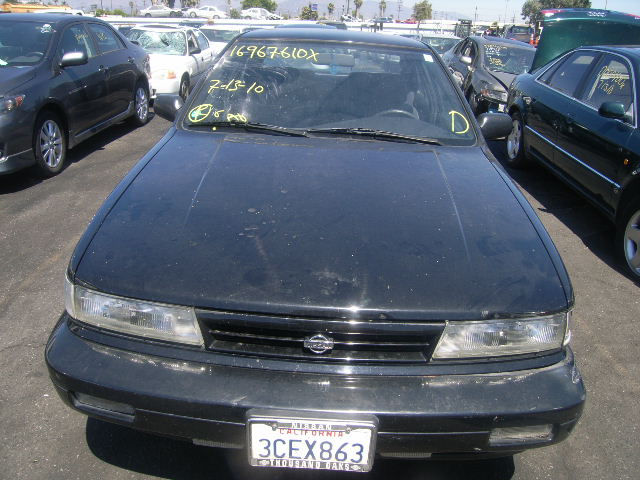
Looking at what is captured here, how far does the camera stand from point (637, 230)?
414 centimetres

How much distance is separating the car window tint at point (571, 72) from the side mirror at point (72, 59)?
5.07 meters

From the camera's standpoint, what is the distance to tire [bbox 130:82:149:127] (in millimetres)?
7879

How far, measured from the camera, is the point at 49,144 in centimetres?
559

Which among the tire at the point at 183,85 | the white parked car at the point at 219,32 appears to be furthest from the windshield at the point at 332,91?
the white parked car at the point at 219,32

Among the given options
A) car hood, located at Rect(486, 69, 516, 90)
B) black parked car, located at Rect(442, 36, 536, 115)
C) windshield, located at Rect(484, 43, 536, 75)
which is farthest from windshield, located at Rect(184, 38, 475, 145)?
windshield, located at Rect(484, 43, 536, 75)

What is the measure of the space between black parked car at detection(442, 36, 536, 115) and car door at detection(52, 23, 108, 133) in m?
5.50

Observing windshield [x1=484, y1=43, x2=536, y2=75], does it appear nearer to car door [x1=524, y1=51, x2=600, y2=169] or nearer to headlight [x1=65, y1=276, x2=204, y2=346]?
car door [x1=524, y1=51, x2=600, y2=169]

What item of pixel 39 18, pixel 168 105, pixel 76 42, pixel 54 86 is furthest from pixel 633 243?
pixel 39 18

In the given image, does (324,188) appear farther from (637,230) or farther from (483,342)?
(637,230)

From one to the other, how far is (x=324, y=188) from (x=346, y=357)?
2.75 ft

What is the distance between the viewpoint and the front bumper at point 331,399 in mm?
1718

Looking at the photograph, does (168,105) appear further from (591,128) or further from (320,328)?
(591,128)

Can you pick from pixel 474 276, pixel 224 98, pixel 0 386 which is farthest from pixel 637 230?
pixel 0 386

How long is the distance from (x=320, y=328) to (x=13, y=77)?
4.92m
